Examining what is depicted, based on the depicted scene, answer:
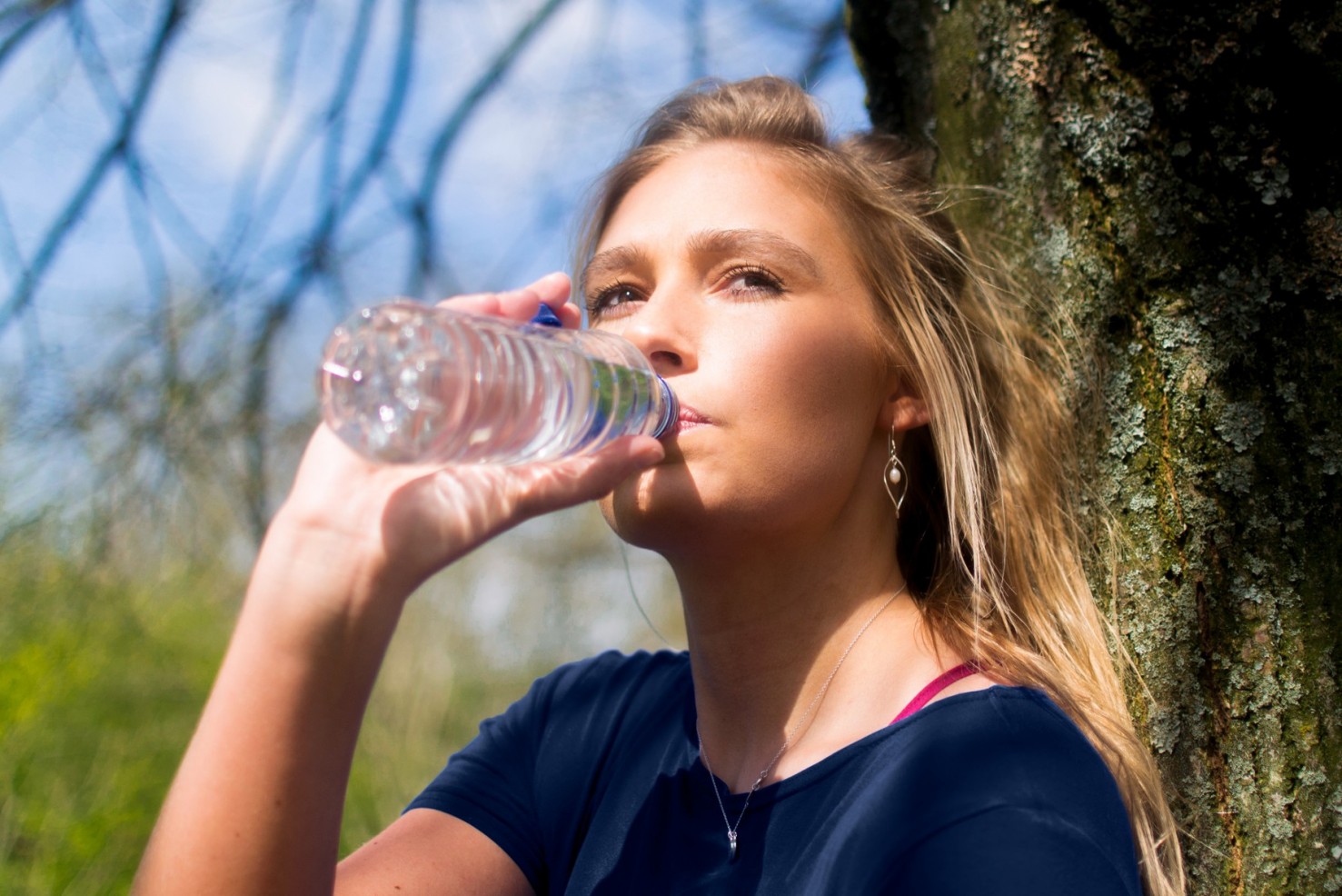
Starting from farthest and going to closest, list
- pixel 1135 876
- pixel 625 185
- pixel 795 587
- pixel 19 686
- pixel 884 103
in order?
pixel 19 686 < pixel 884 103 < pixel 625 185 < pixel 795 587 < pixel 1135 876

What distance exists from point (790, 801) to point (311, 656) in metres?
0.63

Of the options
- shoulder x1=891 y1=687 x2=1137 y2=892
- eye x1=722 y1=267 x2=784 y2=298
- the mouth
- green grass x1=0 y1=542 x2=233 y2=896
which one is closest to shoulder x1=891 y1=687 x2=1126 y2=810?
shoulder x1=891 y1=687 x2=1137 y2=892

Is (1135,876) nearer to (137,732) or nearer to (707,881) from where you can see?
(707,881)

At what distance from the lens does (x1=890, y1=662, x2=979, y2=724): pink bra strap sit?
1.32 meters

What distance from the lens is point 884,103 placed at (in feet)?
7.08

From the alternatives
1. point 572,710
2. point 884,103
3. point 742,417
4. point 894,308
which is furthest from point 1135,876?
point 884,103

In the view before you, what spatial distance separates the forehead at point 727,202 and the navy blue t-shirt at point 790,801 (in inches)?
27.6

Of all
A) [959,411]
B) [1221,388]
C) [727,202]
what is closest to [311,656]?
[727,202]

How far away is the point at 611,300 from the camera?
159 cm

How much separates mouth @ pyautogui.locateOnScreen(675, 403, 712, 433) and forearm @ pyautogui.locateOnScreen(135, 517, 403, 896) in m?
0.43

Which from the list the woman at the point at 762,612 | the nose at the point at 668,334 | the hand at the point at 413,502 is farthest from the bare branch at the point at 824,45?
the hand at the point at 413,502

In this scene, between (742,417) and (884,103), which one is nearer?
(742,417)

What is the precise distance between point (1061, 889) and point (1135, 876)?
17 centimetres

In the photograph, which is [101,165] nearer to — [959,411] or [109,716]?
[109,716]
